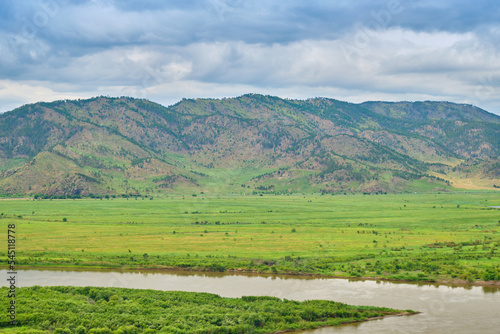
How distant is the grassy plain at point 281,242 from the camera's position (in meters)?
92.1

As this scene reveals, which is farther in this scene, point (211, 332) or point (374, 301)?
point (374, 301)

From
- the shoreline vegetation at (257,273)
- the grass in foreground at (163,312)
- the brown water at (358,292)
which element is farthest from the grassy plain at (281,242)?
the grass in foreground at (163,312)

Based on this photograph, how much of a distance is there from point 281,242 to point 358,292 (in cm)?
4615

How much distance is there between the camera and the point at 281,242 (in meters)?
121

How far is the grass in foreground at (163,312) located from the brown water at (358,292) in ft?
10.3

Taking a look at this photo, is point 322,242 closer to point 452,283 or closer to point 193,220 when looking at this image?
point 452,283

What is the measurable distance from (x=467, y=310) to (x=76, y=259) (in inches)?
2709

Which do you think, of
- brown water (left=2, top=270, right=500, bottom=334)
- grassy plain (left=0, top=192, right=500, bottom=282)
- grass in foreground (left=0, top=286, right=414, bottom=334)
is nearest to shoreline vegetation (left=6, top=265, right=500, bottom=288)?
grassy plain (left=0, top=192, right=500, bottom=282)

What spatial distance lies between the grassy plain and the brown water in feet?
19.0

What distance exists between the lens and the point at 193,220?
174 metres

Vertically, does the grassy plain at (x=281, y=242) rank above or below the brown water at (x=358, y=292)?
above

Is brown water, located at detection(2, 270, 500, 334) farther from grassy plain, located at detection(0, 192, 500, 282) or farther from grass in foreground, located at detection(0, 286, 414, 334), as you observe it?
grassy plain, located at detection(0, 192, 500, 282)

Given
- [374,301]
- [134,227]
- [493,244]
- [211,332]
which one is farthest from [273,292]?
[134,227]

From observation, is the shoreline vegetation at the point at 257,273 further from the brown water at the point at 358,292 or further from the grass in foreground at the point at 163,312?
the grass in foreground at the point at 163,312
